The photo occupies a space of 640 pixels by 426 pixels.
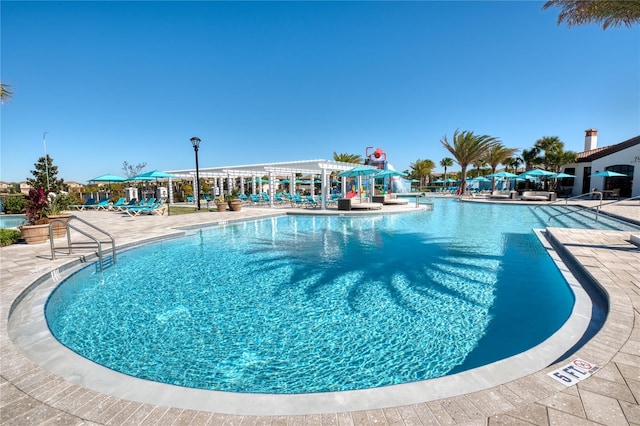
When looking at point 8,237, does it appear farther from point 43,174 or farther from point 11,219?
point 43,174

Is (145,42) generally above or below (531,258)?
above

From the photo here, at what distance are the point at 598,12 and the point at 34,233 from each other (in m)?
16.4

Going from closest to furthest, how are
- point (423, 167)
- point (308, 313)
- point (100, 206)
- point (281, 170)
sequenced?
point (308, 313) < point (100, 206) < point (281, 170) < point (423, 167)

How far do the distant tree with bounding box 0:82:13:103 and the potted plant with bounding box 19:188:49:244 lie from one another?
2594 mm

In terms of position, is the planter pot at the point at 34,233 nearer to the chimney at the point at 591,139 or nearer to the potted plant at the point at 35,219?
the potted plant at the point at 35,219

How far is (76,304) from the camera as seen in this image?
15.5 feet

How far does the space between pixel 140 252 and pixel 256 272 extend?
4.19m

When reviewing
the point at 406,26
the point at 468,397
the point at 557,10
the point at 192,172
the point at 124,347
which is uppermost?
the point at 406,26

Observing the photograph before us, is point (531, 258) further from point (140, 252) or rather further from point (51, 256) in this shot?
point (51, 256)

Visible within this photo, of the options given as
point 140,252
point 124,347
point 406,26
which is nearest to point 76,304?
point 124,347

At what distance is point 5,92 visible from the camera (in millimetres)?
7953

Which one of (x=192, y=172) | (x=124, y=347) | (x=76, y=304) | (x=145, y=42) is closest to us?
(x=124, y=347)

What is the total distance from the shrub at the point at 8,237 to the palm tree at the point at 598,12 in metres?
16.3

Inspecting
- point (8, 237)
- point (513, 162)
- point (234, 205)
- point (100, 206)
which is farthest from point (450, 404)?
point (513, 162)
